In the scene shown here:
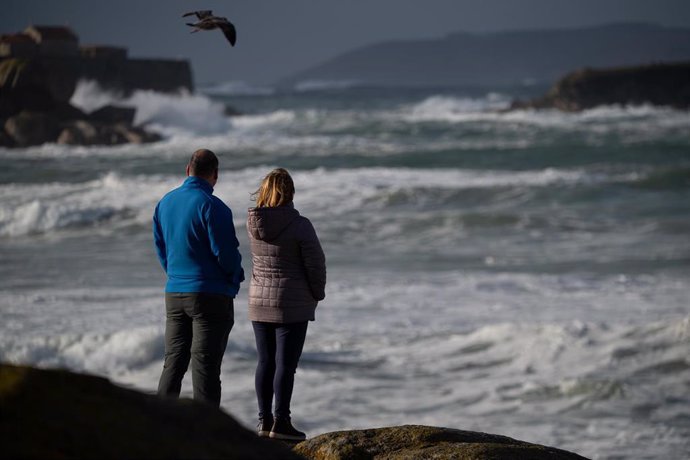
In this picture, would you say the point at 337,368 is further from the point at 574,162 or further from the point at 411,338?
the point at 574,162

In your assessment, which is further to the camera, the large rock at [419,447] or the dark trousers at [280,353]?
the dark trousers at [280,353]

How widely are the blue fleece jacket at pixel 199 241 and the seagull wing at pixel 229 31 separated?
3.58ft

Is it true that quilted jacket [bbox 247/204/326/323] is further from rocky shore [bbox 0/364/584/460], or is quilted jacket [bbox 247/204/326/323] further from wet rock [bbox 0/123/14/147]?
wet rock [bbox 0/123/14/147]

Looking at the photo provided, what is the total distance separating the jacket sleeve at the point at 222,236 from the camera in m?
4.45

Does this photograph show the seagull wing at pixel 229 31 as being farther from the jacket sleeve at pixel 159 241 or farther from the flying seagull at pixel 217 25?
the jacket sleeve at pixel 159 241

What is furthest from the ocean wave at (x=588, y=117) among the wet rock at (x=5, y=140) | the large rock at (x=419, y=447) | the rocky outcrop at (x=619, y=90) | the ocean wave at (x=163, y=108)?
the large rock at (x=419, y=447)

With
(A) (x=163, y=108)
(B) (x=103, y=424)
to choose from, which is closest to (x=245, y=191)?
(B) (x=103, y=424)

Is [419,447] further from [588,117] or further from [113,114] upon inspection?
[588,117]

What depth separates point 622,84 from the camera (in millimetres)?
82062

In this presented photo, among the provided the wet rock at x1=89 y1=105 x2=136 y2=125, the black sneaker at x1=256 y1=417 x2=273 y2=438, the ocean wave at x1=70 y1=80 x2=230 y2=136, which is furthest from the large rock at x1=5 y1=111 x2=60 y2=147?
the black sneaker at x1=256 y1=417 x2=273 y2=438

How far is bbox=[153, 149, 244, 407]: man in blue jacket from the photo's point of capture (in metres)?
4.47

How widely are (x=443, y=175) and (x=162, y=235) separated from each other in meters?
27.3

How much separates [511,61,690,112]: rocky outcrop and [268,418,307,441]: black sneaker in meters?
76.5

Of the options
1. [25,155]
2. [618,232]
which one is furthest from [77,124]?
[618,232]
